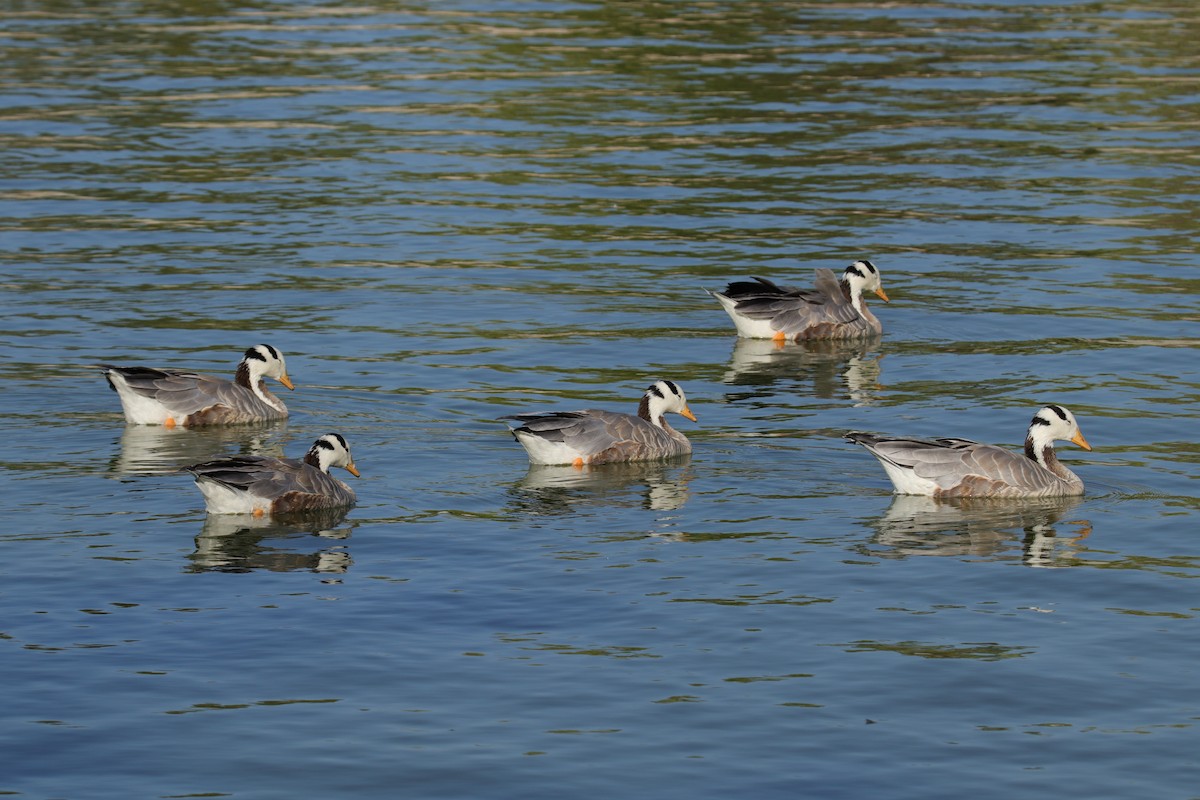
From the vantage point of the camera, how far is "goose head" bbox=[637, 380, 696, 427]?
22.5m

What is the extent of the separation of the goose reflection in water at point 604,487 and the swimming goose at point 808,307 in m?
6.28

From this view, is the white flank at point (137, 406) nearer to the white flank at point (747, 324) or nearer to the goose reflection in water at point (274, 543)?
the goose reflection in water at point (274, 543)

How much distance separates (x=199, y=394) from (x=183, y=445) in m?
0.73

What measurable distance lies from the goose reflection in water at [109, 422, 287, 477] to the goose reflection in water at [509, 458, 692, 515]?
10.6 feet

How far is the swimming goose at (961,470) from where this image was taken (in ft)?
66.6

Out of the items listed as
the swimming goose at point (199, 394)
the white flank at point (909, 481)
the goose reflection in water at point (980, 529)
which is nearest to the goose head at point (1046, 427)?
the goose reflection in water at point (980, 529)

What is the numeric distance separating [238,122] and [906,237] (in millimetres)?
16406

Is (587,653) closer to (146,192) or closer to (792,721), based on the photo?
(792,721)

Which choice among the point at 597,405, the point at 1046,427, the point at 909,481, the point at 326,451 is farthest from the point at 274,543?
the point at 1046,427

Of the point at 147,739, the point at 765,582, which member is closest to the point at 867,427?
the point at 765,582

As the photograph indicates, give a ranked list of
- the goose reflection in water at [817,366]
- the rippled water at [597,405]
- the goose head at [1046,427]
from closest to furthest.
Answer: the rippled water at [597,405] → the goose head at [1046,427] → the goose reflection in water at [817,366]

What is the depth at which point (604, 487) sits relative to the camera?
21375 millimetres

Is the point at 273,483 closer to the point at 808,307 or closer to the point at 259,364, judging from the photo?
the point at 259,364

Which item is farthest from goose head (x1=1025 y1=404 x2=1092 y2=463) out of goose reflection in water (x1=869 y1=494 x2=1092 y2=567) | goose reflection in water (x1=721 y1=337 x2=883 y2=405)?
goose reflection in water (x1=721 y1=337 x2=883 y2=405)
